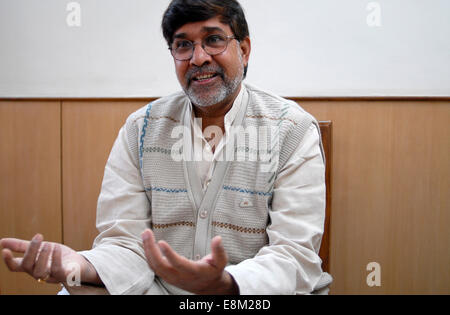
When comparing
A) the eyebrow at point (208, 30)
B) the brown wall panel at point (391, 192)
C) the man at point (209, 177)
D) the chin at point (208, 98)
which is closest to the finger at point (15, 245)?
the man at point (209, 177)

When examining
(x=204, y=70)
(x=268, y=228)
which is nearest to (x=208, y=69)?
(x=204, y=70)

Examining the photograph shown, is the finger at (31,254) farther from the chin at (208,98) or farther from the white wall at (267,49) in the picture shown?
the white wall at (267,49)

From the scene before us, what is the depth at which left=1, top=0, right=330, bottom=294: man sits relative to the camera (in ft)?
3.45

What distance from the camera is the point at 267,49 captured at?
1654mm

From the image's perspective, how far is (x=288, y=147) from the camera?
1.16 metres

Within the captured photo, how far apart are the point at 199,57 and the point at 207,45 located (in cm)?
6

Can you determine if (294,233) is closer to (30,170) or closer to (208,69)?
(208,69)

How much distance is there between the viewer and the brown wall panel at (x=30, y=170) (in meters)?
1.83

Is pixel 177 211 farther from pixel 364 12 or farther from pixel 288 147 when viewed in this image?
pixel 364 12

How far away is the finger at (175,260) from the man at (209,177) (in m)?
0.25

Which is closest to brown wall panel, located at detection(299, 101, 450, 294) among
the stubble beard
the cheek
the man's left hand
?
the stubble beard

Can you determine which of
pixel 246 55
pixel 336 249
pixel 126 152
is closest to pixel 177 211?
pixel 126 152

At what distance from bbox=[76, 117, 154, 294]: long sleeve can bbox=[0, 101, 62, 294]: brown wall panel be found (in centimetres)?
73

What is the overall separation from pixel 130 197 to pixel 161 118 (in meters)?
0.30
